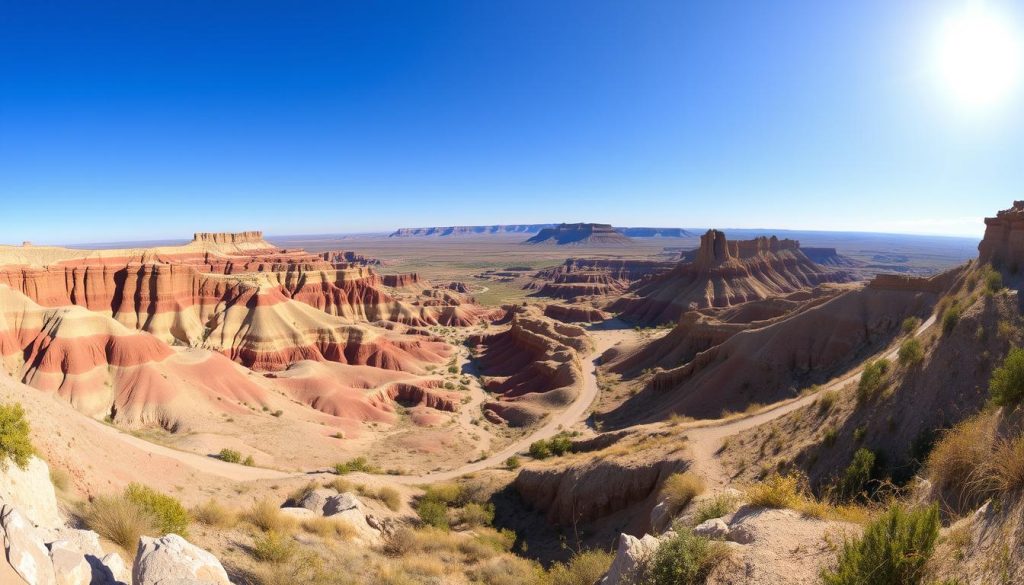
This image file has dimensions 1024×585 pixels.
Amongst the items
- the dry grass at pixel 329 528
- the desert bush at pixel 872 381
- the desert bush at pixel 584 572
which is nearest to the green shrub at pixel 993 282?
the desert bush at pixel 872 381

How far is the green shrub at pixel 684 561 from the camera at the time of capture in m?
8.88

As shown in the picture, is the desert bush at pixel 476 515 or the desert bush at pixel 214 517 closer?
the desert bush at pixel 214 517

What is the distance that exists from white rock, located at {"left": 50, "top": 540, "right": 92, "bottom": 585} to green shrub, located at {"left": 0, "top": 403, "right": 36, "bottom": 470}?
13.7 feet

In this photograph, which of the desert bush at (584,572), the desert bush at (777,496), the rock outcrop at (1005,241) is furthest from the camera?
the rock outcrop at (1005,241)

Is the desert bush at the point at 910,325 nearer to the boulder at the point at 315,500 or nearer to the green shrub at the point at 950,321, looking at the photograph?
the green shrub at the point at 950,321

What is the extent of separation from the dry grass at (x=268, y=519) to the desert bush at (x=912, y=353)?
82.1 feet

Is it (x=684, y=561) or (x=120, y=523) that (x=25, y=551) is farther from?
(x=684, y=561)

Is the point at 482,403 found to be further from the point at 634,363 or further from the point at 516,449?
the point at 634,363

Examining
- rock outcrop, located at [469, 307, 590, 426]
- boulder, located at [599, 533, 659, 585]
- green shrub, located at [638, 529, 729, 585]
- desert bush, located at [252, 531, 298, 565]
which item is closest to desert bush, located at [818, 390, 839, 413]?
boulder, located at [599, 533, 659, 585]

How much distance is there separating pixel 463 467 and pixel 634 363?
3243 centimetres

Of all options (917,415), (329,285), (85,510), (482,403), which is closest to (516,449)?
(482,403)

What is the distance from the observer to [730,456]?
21.1m

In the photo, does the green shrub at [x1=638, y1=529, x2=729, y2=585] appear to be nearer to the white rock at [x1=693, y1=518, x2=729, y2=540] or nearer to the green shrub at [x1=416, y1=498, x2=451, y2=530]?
the white rock at [x1=693, y1=518, x2=729, y2=540]

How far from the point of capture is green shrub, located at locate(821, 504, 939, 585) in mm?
6391
